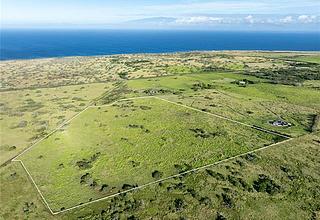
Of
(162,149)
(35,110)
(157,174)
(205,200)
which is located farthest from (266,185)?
(35,110)

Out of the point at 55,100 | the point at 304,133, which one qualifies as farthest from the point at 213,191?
the point at 55,100

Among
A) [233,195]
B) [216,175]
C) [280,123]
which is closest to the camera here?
[233,195]

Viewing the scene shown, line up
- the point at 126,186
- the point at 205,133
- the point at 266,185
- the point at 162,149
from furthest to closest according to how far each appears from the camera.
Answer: the point at 205,133
the point at 162,149
the point at 126,186
the point at 266,185

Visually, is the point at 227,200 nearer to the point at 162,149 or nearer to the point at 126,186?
the point at 126,186

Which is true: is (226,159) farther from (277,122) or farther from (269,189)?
(277,122)

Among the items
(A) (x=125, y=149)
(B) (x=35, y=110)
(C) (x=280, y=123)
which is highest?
(C) (x=280, y=123)

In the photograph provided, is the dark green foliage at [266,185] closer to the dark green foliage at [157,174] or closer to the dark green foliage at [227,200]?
the dark green foliage at [227,200]

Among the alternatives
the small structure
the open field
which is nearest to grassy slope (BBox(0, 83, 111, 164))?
the open field
